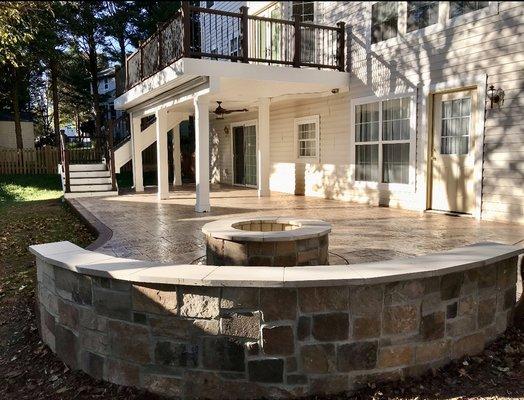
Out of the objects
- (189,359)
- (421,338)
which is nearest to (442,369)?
(421,338)

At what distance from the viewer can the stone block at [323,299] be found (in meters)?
2.82

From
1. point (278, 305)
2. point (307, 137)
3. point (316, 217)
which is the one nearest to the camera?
point (278, 305)

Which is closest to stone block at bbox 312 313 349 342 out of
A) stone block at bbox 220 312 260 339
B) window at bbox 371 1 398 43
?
stone block at bbox 220 312 260 339

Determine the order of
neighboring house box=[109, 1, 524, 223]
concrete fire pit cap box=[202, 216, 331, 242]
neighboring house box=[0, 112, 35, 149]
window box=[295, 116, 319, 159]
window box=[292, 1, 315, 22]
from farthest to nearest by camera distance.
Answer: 1. neighboring house box=[0, 112, 35, 149]
2. window box=[295, 116, 319, 159]
3. window box=[292, 1, 315, 22]
4. neighboring house box=[109, 1, 524, 223]
5. concrete fire pit cap box=[202, 216, 331, 242]

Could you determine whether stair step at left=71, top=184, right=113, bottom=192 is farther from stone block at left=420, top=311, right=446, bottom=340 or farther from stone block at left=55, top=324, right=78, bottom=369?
stone block at left=420, top=311, right=446, bottom=340

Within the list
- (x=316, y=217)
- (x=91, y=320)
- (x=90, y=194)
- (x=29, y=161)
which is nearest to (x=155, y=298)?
(x=91, y=320)

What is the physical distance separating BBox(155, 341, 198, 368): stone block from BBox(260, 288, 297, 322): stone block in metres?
0.57

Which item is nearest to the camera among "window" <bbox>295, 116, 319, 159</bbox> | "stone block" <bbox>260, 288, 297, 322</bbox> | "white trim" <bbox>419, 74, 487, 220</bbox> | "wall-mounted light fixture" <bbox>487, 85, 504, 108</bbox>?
"stone block" <bbox>260, 288, 297, 322</bbox>

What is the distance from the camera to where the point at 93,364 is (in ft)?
10.9

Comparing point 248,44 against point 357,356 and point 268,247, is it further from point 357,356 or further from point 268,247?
point 357,356

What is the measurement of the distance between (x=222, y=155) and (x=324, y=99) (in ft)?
20.9

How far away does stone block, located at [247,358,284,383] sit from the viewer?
2879 millimetres

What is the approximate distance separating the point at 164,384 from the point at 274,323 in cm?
92

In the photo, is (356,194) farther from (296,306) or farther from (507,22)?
(296,306)
